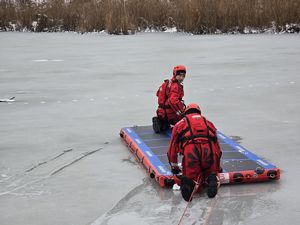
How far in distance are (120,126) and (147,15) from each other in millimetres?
20653

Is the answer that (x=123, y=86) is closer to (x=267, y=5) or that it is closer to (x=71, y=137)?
(x=71, y=137)

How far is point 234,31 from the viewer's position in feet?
82.6

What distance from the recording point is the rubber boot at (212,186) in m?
5.14

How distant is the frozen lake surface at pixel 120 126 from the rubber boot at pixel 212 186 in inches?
2.7

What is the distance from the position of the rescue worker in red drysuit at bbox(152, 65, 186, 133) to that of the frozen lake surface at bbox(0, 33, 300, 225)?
1.96ft

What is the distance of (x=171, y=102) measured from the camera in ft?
24.3

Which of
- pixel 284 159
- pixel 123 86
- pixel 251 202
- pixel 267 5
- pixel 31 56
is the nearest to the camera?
pixel 251 202

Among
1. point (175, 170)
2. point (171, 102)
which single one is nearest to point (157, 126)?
point (171, 102)

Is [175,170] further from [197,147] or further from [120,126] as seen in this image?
[120,126]

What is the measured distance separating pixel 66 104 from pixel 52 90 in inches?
70.7

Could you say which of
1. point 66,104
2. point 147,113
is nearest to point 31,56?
A: point 66,104

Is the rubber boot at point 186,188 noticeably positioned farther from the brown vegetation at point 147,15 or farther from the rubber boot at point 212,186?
the brown vegetation at point 147,15

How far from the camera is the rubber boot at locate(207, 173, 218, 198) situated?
16.9 feet

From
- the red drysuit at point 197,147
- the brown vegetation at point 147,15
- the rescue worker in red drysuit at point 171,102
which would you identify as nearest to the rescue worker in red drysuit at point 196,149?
the red drysuit at point 197,147
